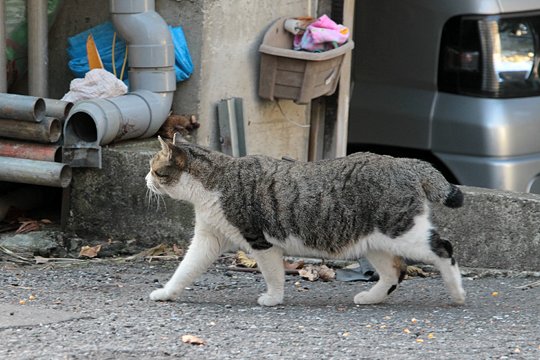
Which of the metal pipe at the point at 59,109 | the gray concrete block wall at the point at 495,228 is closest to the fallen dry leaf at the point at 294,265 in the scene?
the gray concrete block wall at the point at 495,228

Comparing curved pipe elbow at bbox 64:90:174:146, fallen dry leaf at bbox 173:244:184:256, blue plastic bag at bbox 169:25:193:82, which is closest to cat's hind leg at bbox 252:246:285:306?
fallen dry leaf at bbox 173:244:184:256

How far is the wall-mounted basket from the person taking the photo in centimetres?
810

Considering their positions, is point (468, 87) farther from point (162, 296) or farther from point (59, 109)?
point (162, 296)

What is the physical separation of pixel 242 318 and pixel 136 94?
2.29m

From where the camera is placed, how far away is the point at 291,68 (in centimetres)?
817

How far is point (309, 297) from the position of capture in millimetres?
6641

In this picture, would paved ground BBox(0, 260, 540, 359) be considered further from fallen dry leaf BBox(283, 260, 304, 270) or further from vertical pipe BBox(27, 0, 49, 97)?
vertical pipe BBox(27, 0, 49, 97)

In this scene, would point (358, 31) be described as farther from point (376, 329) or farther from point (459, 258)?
point (376, 329)

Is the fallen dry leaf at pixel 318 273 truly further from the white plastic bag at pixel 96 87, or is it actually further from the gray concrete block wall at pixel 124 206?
the white plastic bag at pixel 96 87

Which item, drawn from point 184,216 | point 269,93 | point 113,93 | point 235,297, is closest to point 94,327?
point 235,297

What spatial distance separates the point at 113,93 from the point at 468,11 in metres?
2.55

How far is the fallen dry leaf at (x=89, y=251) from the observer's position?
7.34 m

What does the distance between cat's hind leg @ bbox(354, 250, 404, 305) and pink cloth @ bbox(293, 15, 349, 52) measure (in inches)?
90.7

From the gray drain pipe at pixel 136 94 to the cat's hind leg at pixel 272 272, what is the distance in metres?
1.58
